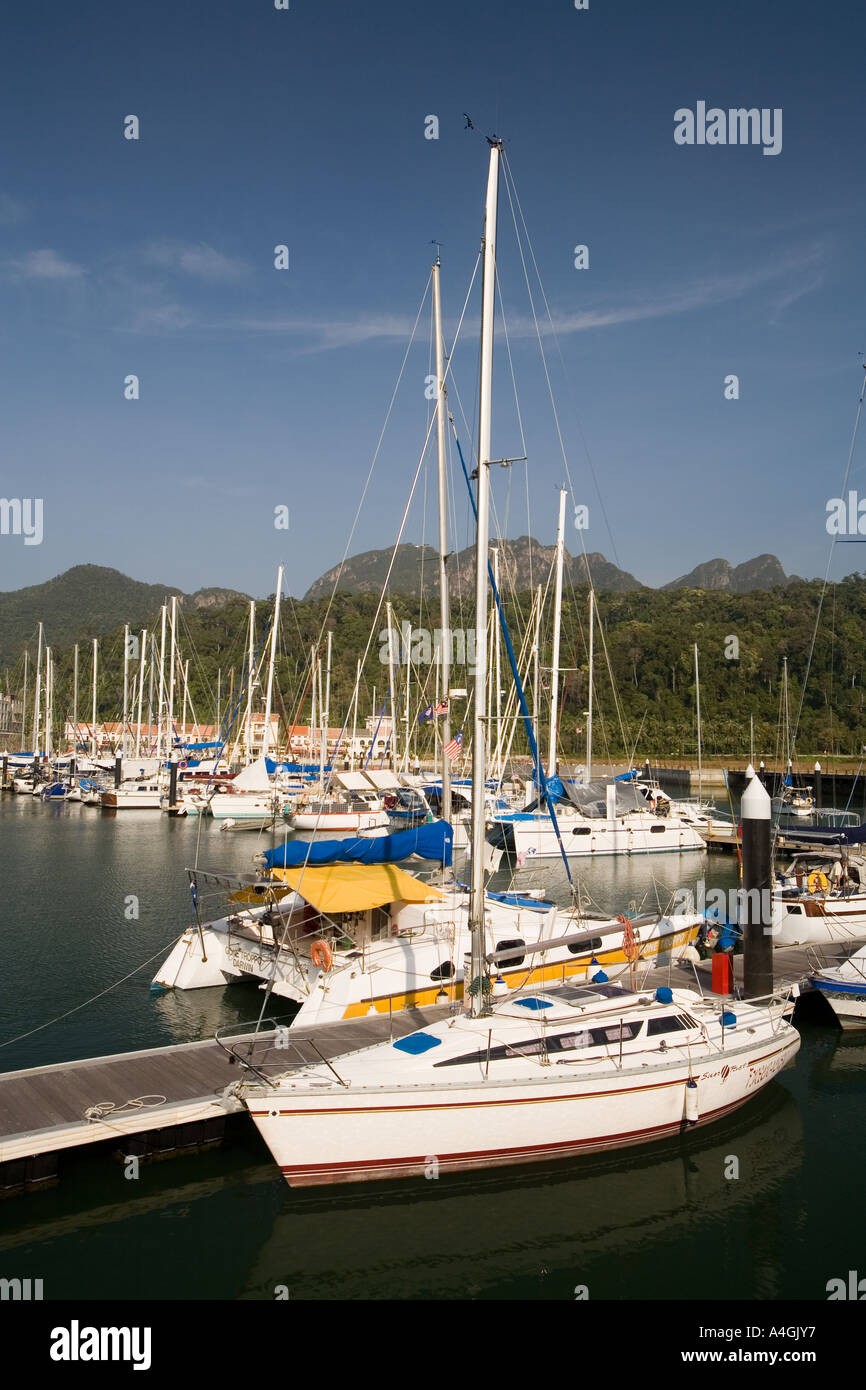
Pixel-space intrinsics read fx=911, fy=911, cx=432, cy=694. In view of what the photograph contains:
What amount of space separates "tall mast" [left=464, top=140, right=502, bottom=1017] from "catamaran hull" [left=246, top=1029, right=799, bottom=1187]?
183 centimetres

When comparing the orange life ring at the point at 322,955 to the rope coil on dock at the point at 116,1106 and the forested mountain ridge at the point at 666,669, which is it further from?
the forested mountain ridge at the point at 666,669

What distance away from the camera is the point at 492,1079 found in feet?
43.3

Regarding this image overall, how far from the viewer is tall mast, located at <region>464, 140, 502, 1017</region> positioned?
1389 cm

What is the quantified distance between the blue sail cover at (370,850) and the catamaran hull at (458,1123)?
7659mm

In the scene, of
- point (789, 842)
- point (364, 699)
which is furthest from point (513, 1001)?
point (364, 699)

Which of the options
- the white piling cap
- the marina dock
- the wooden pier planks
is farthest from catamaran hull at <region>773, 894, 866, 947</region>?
the wooden pier planks

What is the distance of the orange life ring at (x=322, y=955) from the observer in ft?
59.3

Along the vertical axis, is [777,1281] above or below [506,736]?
below

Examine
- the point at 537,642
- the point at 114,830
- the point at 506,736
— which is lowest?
the point at 114,830

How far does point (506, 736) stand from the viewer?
204 ft

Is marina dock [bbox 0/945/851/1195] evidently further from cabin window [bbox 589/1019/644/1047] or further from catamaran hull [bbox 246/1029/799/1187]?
cabin window [bbox 589/1019/644/1047]

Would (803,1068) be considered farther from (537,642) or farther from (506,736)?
(506,736)

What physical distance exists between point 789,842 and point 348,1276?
Result: 118ft

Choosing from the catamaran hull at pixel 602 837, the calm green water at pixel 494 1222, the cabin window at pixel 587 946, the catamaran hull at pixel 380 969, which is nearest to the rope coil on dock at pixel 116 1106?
the calm green water at pixel 494 1222
